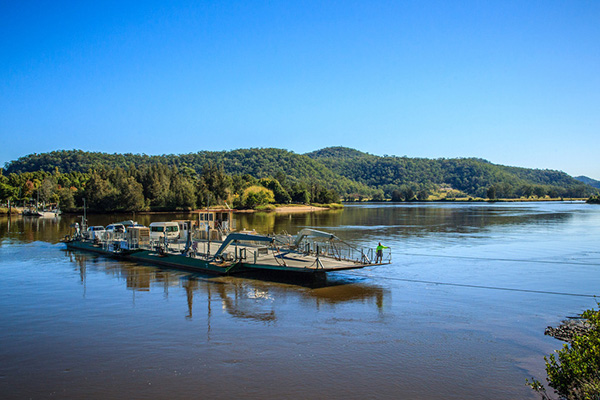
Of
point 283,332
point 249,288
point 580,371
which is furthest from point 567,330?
point 249,288

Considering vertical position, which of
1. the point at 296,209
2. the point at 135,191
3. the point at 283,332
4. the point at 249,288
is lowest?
the point at 283,332

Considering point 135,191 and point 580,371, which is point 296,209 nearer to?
point 135,191

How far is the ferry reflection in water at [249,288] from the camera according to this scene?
2203 centimetres

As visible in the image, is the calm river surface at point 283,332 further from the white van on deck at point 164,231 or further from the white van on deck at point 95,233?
the white van on deck at point 95,233

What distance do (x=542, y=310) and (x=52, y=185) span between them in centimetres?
15233

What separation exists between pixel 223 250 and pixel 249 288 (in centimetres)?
508

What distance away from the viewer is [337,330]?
18.1 meters

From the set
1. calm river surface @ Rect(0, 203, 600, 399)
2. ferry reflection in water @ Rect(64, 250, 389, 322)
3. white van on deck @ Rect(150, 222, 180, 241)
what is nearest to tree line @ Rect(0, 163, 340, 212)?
white van on deck @ Rect(150, 222, 180, 241)

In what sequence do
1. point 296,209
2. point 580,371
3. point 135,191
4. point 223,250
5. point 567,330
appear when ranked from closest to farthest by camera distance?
point 580,371
point 567,330
point 223,250
point 135,191
point 296,209

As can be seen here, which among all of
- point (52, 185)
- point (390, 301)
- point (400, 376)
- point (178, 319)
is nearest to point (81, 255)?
point (178, 319)

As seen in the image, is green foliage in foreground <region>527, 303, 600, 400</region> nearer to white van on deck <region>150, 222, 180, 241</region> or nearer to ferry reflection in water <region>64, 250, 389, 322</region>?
ferry reflection in water <region>64, 250, 389, 322</region>

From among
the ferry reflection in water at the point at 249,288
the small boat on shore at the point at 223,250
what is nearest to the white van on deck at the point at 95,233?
the small boat on shore at the point at 223,250

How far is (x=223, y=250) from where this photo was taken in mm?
30250

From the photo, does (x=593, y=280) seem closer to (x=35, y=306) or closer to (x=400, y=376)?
(x=400, y=376)
